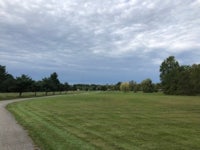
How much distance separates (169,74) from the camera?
349 feet

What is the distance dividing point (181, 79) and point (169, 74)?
6.77 m

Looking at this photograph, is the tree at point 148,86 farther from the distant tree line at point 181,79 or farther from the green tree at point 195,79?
the green tree at point 195,79

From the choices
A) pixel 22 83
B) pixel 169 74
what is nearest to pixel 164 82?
pixel 169 74

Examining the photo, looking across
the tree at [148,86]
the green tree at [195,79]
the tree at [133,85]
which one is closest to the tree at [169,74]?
the green tree at [195,79]

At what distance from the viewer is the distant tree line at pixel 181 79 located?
9462 cm

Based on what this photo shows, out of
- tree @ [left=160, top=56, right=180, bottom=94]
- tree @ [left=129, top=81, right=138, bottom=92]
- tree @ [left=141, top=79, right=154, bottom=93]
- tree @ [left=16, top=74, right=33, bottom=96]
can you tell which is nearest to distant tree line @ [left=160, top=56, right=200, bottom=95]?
tree @ [left=160, top=56, right=180, bottom=94]

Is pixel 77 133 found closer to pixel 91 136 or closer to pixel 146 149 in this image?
pixel 91 136

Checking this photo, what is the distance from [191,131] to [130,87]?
146 meters

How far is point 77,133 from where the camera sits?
12875 millimetres

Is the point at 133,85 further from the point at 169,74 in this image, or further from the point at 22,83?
the point at 22,83

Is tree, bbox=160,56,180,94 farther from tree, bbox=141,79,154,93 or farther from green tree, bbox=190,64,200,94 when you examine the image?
tree, bbox=141,79,154,93

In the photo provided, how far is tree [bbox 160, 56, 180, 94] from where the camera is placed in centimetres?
10325

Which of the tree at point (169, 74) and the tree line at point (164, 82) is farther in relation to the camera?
the tree at point (169, 74)

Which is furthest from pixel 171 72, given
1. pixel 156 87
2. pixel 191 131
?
pixel 191 131
